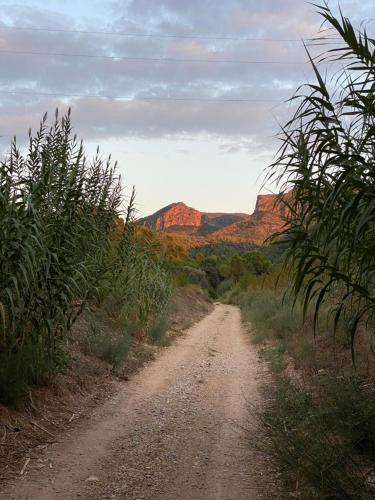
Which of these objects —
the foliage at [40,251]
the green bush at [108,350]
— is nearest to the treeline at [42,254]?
the foliage at [40,251]

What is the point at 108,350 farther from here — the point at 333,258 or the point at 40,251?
the point at 333,258

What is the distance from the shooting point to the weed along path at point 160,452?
4.73 m

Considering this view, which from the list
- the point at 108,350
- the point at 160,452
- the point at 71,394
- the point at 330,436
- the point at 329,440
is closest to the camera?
the point at 329,440

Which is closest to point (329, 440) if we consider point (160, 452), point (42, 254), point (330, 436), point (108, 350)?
point (330, 436)

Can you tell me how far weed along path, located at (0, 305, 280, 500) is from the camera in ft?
15.5

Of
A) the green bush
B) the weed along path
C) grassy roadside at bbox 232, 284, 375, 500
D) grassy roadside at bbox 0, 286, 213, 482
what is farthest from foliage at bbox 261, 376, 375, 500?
the green bush

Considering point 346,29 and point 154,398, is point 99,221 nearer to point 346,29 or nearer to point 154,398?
point 154,398

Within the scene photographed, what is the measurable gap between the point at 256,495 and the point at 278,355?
8.01 m

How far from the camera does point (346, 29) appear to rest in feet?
12.6

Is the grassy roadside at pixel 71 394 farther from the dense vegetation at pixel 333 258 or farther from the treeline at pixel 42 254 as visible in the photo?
the dense vegetation at pixel 333 258

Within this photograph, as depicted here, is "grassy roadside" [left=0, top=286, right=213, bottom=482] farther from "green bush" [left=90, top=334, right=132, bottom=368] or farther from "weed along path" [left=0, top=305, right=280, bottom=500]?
"weed along path" [left=0, top=305, right=280, bottom=500]

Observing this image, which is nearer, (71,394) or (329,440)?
(329,440)

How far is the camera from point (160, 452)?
5859mm

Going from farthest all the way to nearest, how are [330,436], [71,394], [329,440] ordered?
[71,394]
[330,436]
[329,440]
